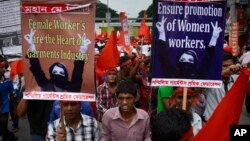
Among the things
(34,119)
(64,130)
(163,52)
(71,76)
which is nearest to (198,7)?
(163,52)

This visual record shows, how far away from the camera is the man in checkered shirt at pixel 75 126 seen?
3793 mm

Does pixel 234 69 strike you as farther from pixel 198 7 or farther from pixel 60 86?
pixel 60 86

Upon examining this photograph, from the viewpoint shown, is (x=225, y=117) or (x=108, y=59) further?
(x=108, y=59)

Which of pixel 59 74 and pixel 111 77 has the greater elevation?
pixel 59 74

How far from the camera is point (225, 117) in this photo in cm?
279

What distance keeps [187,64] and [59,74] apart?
1.14m

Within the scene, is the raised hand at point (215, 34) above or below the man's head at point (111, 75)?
above

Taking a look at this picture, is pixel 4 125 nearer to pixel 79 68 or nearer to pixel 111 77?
pixel 111 77

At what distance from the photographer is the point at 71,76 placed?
3.90m

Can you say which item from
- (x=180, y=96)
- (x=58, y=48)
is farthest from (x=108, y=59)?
(x=58, y=48)

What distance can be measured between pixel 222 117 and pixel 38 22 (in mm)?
1808

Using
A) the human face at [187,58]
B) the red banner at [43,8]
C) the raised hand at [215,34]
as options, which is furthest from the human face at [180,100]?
the red banner at [43,8]

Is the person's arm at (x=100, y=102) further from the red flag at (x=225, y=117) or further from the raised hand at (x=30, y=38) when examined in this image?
the red flag at (x=225, y=117)

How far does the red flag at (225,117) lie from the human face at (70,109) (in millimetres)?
1367
